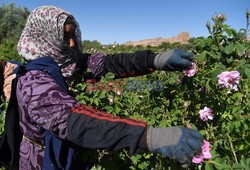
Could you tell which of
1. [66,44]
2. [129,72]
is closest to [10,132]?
[66,44]

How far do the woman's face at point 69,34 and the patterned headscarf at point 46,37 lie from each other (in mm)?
32

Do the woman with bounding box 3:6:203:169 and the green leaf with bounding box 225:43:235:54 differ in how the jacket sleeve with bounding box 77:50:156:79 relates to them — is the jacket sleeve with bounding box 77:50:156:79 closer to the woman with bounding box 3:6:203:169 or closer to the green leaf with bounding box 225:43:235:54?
the woman with bounding box 3:6:203:169

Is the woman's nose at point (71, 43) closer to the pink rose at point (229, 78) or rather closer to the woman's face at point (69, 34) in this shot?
the woman's face at point (69, 34)

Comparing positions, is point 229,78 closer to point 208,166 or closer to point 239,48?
point 239,48

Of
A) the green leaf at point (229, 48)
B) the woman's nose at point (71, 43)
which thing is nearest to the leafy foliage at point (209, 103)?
the green leaf at point (229, 48)

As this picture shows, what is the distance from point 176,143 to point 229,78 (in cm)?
51

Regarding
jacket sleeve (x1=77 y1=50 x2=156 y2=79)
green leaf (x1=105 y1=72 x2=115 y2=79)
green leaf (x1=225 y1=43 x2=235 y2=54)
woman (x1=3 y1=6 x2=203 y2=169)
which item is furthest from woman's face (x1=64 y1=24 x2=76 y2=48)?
green leaf (x1=225 y1=43 x2=235 y2=54)

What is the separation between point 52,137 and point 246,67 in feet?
3.09

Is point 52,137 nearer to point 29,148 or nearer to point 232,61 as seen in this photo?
point 29,148

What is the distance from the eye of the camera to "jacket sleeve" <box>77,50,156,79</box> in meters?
2.12

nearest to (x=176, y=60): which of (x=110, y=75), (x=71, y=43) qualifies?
(x=110, y=75)

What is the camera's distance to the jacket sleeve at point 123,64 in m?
2.12

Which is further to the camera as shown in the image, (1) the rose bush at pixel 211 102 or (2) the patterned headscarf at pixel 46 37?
(2) the patterned headscarf at pixel 46 37

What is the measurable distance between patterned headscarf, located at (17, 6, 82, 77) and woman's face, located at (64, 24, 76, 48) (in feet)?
0.11
